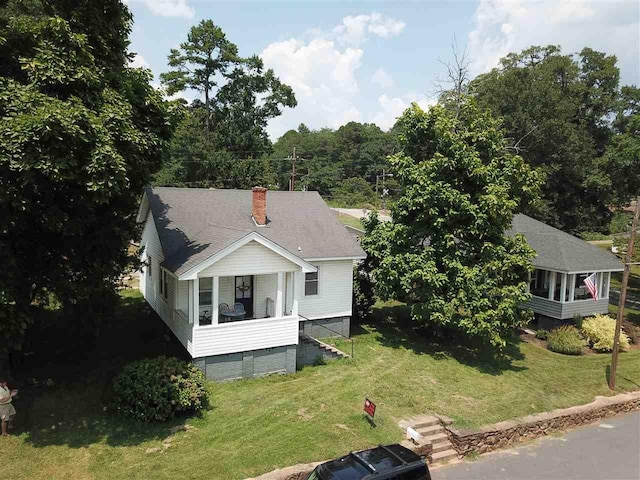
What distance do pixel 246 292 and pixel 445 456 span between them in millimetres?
9803

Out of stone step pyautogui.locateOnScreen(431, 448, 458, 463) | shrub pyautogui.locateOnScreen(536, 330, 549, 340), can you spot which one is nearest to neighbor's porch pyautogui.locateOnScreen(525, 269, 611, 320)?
shrub pyautogui.locateOnScreen(536, 330, 549, 340)

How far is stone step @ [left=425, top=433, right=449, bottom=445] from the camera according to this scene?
1304 cm

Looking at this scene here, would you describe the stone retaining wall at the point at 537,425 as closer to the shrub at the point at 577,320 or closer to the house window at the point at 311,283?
the shrub at the point at 577,320

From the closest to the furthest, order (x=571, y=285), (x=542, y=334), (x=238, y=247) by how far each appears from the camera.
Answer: (x=238, y=247), (x=542, y=334), (x=571, y=285)

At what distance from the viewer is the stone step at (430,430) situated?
1331 centimetres

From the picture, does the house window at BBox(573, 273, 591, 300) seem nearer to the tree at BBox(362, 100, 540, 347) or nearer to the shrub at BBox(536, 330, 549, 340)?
the shrub at BBox(536, 330, 549, 340)

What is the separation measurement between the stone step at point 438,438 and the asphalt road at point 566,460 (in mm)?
767

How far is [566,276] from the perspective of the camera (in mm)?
23641

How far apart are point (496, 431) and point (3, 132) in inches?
575

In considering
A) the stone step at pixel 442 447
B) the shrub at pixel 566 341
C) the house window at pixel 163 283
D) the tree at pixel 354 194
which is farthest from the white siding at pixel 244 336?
the tree at pixel 354 194

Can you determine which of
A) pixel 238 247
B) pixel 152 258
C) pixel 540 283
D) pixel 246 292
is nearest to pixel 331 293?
pixel 246 292

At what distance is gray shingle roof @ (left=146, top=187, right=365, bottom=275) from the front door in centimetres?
205

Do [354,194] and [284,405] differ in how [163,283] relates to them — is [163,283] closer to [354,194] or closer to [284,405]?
[284,405]

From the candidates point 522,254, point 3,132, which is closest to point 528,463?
point 522,254
